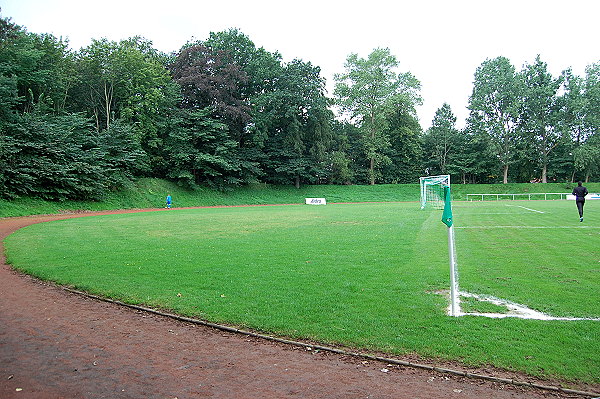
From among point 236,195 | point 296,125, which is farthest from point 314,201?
point 296,125

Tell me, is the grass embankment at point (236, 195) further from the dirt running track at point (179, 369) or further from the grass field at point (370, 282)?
the dirt running track at point (179, 369)

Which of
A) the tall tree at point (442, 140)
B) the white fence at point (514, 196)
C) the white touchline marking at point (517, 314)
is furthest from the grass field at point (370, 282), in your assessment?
the tall tree at point (442, 140)

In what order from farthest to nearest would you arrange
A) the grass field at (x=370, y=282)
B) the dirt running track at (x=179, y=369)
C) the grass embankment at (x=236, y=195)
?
1. the grass embankment at (x=236, y=195)
2. the grass field at (x=370, y=282)
3. the dirt running track at (x=179, y=369)

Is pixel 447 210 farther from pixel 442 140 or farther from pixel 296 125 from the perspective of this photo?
pixel 442 140

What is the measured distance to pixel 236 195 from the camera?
51094 millimetres

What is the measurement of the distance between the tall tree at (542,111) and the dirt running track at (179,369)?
67.2m

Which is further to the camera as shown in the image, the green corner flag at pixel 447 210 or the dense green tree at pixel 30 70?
the dense green tree at pixel 30 70

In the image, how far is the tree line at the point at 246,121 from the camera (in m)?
Result: 35.3

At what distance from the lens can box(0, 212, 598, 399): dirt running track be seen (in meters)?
3.79

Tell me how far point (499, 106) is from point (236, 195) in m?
44.0

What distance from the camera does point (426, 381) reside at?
3.96m

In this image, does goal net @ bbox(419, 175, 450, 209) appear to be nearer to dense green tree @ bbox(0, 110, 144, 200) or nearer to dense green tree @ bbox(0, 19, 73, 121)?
dense green tree @ bbox(0, 110, 144, 200)

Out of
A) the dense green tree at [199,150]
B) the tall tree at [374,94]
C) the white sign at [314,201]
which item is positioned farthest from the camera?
the tall tree at [374,94]

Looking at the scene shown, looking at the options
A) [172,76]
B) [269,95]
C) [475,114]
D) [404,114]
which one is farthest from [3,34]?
[475,114]
